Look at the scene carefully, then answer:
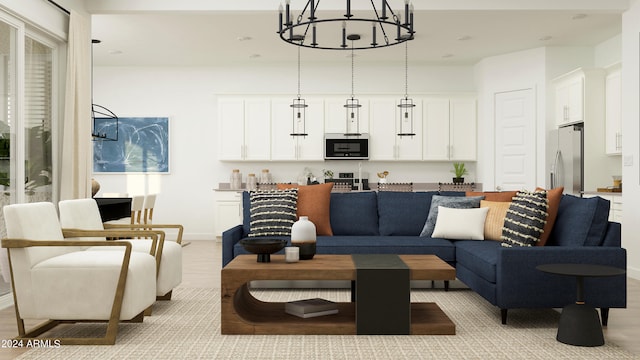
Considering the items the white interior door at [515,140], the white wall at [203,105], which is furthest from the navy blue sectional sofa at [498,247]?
the white wall at [203,105]

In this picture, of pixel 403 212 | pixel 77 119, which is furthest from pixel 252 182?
pixel 403 212

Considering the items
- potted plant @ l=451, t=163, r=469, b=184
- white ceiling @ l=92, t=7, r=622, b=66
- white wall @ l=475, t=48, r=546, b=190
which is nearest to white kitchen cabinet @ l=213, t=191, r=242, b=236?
white ceiling @ l=92, t=7, r=622, b=66

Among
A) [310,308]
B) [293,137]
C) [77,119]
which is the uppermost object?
[293,137]

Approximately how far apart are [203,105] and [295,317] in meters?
6.18

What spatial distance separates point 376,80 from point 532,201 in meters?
5.32

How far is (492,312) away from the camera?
4.08m

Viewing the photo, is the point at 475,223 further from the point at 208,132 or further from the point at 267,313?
the point at 208,132

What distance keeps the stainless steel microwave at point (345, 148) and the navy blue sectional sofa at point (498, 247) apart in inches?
132

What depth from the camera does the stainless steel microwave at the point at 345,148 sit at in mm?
8852

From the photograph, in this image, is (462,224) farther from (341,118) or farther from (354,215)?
(341,118)

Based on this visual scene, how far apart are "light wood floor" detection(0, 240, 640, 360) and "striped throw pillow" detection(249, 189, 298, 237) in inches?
27.1

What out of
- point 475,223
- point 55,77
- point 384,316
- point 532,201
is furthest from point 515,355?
point 55,77

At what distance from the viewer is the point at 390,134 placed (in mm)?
8969

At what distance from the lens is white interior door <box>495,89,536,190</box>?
26.6 ft
